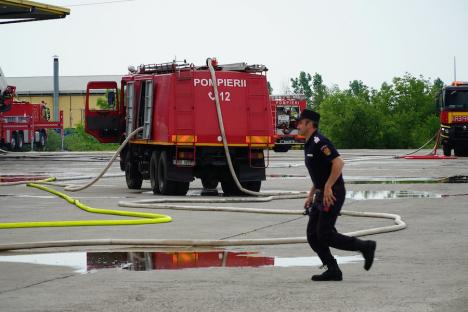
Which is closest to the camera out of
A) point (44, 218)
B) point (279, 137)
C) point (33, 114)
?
point (44, 218)

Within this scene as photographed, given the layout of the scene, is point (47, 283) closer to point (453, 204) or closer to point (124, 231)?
point (124, 231)

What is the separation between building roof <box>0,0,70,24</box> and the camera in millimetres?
43906

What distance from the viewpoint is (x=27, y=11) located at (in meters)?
45.8

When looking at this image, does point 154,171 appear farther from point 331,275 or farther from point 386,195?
point 331,275

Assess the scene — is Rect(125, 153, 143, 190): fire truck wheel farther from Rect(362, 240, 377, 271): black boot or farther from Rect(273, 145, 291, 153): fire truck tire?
Rect(273, 145, 291, 153): fire truck tire

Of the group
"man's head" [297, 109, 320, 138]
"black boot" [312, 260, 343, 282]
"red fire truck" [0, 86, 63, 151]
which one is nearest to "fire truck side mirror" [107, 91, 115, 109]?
"man's head" [297, 109, 320, 138]

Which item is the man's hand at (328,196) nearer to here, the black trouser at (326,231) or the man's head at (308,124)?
the black trouser at (326,231)

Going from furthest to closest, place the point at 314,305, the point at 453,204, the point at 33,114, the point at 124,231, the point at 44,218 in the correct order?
the point at 33,114 → the point at 453,204 → the point at 44,218 → the point at 124,231 → the point at 314,305

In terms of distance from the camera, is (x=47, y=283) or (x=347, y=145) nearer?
(x=47, y=283)

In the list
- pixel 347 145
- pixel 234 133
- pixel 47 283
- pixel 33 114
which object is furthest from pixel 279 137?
pixel 47 283

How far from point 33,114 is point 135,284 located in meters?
51.6

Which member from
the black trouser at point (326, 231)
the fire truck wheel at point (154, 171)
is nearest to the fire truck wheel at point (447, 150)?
the fire truck wheel at point (154, 171)

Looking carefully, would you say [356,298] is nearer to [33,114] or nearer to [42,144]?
[33,114]

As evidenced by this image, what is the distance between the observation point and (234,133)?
872 inches
